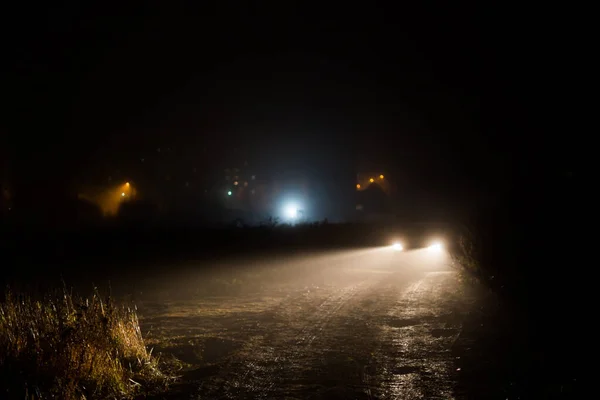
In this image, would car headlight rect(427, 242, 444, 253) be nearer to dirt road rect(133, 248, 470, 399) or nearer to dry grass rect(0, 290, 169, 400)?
dirt road rect(133, 248, 470, 399)

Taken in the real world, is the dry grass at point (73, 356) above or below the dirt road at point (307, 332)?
above

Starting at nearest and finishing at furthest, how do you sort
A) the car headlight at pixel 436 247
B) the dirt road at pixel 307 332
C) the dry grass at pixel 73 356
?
the dry grass at pixel 73 356
the dirt road at pixel 307 332
the car headlight at pixel 436 247

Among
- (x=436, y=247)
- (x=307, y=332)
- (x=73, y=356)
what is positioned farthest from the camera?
(x=436, y=247)

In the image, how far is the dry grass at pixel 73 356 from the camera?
612cm

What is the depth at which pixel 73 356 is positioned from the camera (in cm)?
658

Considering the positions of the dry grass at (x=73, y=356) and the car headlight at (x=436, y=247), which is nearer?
the dry grass at (x=73, y=356)

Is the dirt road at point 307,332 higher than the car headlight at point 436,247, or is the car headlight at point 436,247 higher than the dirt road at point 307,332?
the car headlight at point 436,247

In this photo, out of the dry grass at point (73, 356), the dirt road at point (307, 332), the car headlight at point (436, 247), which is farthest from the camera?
the car headlight at point (436, 247)

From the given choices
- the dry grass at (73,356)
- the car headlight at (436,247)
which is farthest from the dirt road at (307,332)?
the car headlight at (436,247)

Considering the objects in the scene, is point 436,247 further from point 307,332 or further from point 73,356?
point 73,356

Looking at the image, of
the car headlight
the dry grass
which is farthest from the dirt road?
the car headlight

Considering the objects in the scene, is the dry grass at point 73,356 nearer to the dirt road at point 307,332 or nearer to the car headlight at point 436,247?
the dirt road at point 307,332

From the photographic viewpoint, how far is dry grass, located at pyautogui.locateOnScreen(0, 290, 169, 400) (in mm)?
6125

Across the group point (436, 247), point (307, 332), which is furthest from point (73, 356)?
point (436, 247)
